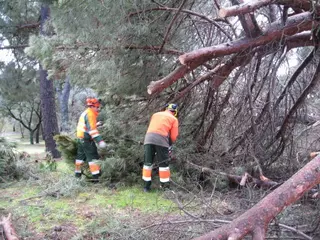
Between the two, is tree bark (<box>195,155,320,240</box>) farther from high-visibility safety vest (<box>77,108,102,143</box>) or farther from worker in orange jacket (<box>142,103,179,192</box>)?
high-visibility safety vest (<box>77,108,102,143</box>)

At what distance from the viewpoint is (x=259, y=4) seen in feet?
12.8

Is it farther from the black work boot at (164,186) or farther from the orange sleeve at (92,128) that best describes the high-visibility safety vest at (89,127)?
the black work boot at (164,186)

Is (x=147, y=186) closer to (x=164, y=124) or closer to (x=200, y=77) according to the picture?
(x=164, y=124)

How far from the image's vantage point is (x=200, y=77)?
236 inches

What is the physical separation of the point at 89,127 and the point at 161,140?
5.35 ft

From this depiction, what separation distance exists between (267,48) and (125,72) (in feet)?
7.53

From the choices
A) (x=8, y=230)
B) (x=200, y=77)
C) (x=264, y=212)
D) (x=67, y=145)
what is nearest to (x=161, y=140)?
(x=200, y=77)

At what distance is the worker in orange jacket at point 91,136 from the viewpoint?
6.95m

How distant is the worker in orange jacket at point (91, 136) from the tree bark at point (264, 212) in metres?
5.05

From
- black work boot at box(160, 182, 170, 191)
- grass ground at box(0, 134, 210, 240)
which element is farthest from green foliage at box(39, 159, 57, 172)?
black work boot at box(160, 182, 170, 191)

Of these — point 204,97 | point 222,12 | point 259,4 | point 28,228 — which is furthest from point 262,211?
point 204,97

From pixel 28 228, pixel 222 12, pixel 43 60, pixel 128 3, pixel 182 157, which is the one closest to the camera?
pixel 222 12

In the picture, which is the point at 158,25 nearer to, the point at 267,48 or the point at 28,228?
the point at 267,48

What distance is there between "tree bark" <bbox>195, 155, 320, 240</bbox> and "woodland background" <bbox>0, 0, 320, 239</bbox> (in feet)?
6.21
